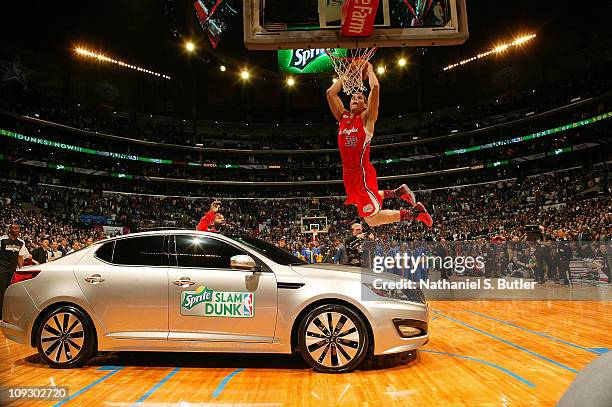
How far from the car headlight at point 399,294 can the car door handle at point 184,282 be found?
191 cm

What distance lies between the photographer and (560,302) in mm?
9406

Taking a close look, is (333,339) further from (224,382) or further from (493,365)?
(493,365)

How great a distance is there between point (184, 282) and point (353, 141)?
3883mm

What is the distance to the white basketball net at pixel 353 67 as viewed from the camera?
22.5 ft

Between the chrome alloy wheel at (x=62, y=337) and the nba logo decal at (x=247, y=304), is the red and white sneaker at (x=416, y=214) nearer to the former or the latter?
the nba logo decal at (x=247, y=304)

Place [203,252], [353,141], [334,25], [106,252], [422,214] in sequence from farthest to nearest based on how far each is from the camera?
[422,214] < [353,141] < [334,25] < [106,252] < [203,252]

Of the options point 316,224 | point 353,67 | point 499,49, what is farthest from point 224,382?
point 499,49

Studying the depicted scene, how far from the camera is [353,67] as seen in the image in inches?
279

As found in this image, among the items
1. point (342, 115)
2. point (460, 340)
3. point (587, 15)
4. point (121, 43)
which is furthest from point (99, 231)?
point (587, 15)

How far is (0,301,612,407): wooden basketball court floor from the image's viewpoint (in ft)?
11.1

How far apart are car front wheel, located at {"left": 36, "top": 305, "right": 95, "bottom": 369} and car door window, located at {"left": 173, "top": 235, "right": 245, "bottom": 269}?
1.22 metres

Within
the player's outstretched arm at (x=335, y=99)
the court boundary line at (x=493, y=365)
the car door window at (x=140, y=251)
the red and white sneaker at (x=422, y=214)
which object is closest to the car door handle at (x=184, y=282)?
the car door window at (x=140, y=251)

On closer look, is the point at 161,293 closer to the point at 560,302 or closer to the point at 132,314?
the point at 132,314

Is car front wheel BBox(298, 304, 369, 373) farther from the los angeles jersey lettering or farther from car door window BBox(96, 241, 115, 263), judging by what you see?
the los angeles jersey lettering
